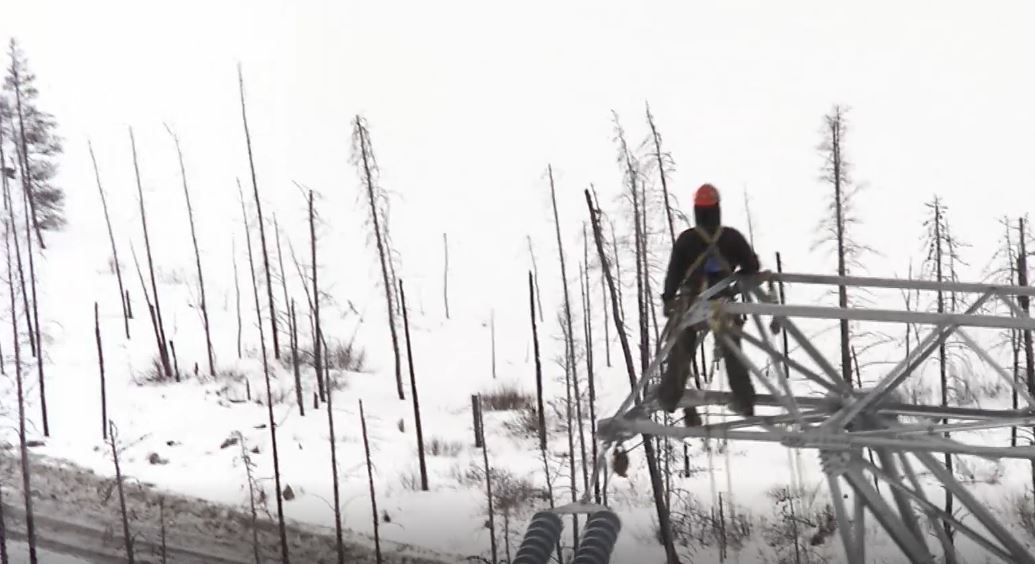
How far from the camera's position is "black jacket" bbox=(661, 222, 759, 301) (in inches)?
251

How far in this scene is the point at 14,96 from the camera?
37188 mm

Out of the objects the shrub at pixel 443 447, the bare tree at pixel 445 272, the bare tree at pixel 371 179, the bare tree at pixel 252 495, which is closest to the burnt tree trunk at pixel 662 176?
the bare tree at pixel 371 179

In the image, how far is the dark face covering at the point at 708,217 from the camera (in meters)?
6.25

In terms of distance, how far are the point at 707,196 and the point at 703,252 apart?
1.34 feet

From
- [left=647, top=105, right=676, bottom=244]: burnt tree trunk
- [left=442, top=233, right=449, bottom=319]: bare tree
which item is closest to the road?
[left=647, top=105, right=676, bottom=244]: burnt tree trunk

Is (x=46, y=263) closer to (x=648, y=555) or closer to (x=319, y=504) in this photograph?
(x=319, y=504)

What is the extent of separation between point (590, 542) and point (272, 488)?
20.8 m

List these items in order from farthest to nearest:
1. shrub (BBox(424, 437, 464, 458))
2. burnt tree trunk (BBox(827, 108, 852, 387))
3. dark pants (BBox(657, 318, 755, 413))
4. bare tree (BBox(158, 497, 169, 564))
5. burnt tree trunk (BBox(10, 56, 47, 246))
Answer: burnt tree trunk (BBox(10, 56, 47, 246)) → shrub (BBox(424, 437, 464, 458)) → burnt tree trunk (BBox(827, 108, 852, 387)) → bare tree (BBox(158, 497, 169, 564)) → dark pants (BBox(657, 318, 755, 413))

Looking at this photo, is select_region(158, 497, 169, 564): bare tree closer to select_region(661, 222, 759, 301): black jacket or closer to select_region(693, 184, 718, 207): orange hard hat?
select_region(661, 222, 759, 301): black jacket

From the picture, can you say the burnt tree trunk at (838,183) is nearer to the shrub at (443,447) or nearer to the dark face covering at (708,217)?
the shrub at (443,447)

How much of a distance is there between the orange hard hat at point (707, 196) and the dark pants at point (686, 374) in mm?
981

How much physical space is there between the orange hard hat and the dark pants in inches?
38.6

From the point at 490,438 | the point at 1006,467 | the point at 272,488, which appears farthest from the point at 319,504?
the point at 1006,467

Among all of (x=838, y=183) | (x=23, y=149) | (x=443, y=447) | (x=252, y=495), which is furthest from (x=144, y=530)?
(x=838, y=183)
